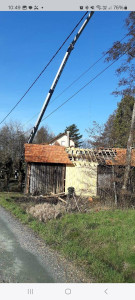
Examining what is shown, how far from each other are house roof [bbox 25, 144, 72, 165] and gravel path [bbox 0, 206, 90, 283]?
42.1ft

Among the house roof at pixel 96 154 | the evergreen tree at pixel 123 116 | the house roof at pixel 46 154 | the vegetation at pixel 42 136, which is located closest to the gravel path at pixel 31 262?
the house roof at pixel 96 154

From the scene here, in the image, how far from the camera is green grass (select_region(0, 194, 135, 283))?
4.96 metres

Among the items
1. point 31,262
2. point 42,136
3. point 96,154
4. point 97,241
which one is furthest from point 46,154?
point 42,136

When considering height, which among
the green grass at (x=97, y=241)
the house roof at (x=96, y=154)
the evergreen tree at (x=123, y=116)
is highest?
the evergreen tree at (x=123, y=116)

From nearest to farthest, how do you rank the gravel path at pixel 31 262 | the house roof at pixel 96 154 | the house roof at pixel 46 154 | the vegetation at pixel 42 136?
1. the gravel path at pixel 31 262
2. the house roof at pixel 96 154
3. the house roof at pixel 46 154
4. the vegetation at pixel 42 136

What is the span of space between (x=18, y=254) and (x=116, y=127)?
3515 cm

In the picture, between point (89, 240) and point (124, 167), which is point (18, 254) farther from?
point (124, 167)

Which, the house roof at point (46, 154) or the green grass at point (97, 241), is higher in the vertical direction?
the house roof at point (46, 154)

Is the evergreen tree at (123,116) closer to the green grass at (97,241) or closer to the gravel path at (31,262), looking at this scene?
the green grass at (97,241)

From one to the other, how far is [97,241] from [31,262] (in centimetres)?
218

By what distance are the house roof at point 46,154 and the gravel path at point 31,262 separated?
12828mm

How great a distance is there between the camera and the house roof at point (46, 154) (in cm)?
2047

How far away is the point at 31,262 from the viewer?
16.9 feet
